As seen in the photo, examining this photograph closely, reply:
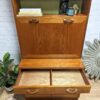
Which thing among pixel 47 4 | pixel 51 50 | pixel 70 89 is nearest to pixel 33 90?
pixel 70 89

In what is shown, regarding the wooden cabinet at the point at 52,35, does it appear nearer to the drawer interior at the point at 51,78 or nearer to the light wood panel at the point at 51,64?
the light wood panel at the point at 51,64

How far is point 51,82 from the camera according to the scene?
1.48 metres

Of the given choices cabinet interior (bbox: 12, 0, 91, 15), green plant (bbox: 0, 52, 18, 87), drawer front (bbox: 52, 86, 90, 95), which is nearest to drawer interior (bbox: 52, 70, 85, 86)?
drawer front (bbox: 52, 86, 90, 95)

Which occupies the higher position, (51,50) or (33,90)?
(51,50)

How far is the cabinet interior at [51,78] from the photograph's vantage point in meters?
1.50

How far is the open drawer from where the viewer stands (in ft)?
4.35

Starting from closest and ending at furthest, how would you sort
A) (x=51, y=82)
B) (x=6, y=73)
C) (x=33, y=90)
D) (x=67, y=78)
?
(x=33, y=90), (x=51, y=82), (x=67, y=78), (x=6, y=73)

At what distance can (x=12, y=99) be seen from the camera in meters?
1.84

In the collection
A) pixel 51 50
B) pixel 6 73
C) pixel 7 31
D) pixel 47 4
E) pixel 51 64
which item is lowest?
pixel 6 73

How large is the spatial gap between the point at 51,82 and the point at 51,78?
69 mm

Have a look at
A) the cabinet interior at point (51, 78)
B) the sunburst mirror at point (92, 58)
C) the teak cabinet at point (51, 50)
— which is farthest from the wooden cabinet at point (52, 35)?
the sunburst mirror at point (92, 58)

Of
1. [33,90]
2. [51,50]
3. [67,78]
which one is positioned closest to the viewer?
[33,90]

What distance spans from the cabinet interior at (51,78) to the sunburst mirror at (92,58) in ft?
1.33

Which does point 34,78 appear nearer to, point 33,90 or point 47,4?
point 33,90
